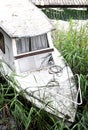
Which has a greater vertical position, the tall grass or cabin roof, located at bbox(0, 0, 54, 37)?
cabin roof, located at bbox(0, 0, 54, 37)

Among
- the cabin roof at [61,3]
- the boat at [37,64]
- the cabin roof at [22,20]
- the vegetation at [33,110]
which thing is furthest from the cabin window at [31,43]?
the cabin roof at [61,3]

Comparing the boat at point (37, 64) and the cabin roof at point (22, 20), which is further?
the cabin roof at point (22, 20)

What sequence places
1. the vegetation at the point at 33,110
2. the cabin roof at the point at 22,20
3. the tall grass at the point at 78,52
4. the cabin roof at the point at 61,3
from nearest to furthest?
the vegetation at the point at 33,110
the tall grass at the point at 78,52
the cabin roof at the point at 22,20
the cabin roof at the point at 61,3

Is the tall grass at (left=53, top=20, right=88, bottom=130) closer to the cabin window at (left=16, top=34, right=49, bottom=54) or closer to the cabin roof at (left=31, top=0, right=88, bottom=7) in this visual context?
the cabin window at (left=16, top=34, right=49, bottom=54)

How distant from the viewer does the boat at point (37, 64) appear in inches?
183

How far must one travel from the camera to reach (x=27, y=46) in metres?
5.05

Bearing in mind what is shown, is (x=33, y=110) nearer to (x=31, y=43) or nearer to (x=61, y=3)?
(x=31, y=43)

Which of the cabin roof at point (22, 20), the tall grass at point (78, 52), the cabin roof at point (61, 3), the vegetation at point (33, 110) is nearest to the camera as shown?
the vegetation at point (33, 110)

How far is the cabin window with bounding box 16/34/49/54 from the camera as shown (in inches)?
197

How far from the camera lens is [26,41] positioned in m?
5.01

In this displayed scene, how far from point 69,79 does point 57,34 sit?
4.26 feet

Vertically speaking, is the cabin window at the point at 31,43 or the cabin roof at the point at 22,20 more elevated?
the cabin roof at the point at 22,20

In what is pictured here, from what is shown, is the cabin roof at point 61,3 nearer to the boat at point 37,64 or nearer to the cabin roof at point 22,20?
the cabin roof at point 22,20

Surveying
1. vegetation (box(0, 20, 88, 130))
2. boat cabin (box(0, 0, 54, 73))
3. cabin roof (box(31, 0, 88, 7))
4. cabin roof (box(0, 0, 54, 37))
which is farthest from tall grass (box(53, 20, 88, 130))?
cabin roof (box(31, 0, 88, 7))
